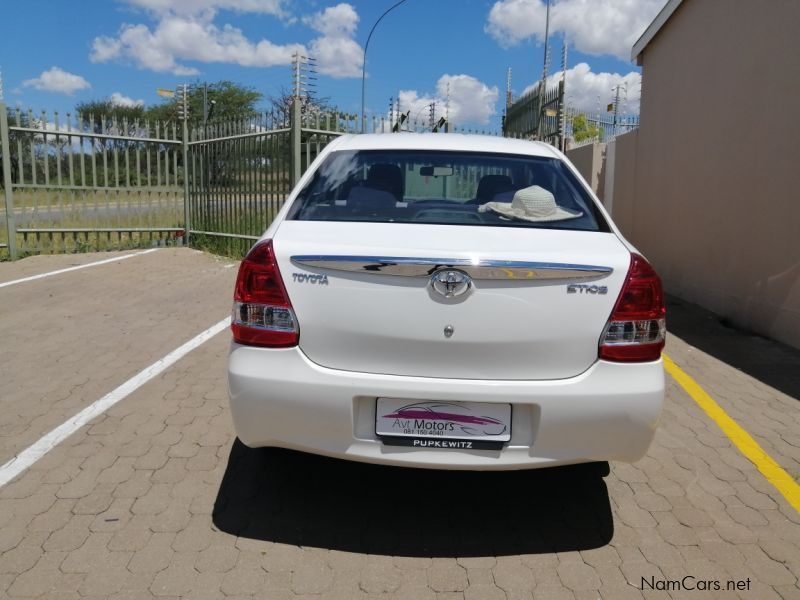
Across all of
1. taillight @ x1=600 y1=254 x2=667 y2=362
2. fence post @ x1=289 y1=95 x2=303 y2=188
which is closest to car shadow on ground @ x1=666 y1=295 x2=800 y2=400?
taillight @ x1=600 y1=254 x2=667 y2=362

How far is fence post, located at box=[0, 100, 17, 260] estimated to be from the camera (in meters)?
9.93

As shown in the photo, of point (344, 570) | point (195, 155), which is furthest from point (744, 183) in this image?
point (195, 155)

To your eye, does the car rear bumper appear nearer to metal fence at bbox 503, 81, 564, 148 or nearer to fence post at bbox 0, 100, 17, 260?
fence post at bbox 0, 100, 17, 260

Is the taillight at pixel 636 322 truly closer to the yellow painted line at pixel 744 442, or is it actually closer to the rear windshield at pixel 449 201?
the rear windshield at pixel 449 201

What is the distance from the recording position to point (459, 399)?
2.50 m

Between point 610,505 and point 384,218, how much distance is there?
172cm

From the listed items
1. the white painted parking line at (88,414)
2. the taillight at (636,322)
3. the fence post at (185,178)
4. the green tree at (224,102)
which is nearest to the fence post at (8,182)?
the fence post at (185,178)

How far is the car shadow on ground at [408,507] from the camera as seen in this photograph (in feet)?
9.36

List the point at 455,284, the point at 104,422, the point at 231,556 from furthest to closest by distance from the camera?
1. the point at 104,422
2. the point at 231,556
3. the point at 455,284

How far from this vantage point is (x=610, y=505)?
3199mm

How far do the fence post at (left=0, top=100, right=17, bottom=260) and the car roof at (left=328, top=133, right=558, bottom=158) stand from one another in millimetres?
8345

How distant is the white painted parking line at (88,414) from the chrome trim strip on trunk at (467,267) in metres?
2.13

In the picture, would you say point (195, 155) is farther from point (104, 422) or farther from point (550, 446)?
point (550, 446)

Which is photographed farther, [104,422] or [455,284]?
[104,422]
